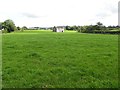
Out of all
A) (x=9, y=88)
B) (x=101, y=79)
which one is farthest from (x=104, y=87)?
(x=9, y=88)

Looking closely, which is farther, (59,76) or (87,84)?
(59,76)

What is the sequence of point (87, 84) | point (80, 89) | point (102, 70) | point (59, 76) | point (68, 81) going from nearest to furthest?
point (80, 89), point (87, 84), point (68, 81), point (59, 76), point (102, 70)

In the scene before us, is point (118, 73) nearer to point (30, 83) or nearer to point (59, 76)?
point (59, 76)

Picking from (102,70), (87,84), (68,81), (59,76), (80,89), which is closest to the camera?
(80,89)

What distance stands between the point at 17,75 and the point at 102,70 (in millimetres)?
4643

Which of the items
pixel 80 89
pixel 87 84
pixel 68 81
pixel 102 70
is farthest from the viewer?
pixel 102 70

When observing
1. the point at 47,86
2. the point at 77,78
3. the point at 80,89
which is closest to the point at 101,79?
the point at 77,78

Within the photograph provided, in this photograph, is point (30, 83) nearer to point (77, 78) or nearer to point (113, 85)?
point (77, 78)

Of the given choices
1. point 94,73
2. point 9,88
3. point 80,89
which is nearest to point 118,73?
point 94,73

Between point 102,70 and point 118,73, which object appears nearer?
point 118,73

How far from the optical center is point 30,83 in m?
10.7

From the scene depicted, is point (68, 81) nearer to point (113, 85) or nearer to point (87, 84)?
point (87, 84)

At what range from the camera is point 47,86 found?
33.4ft

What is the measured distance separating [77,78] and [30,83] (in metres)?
2.29
